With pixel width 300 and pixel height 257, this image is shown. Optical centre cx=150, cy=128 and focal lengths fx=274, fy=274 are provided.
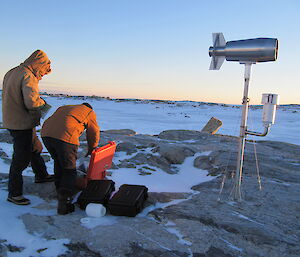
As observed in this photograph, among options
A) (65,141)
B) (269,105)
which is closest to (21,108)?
(65,141)

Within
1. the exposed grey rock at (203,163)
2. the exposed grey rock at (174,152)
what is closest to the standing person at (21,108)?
the exposed grey rock at (174,152)

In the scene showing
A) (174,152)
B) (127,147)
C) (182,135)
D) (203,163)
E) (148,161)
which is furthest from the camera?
(182,135)

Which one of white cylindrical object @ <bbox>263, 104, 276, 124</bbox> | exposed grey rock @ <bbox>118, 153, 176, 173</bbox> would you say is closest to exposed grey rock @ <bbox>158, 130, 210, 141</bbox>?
exposed grey rock @ <bbox>118, 153, 176, 173</bbox>

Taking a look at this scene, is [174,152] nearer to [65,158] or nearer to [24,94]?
[65,158]

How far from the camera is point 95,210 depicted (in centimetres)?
356

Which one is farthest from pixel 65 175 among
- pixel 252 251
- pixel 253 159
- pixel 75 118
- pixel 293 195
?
pixel 253 159

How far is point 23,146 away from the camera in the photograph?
156 inches

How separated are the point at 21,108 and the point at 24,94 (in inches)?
9.3

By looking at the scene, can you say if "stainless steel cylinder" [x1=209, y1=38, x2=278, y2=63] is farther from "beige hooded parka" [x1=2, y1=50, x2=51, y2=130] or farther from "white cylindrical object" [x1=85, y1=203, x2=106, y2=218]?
"white cylindrical object" [x1=85, y1=203, x2=106, y2=218]

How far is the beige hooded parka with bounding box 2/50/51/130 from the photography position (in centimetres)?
378

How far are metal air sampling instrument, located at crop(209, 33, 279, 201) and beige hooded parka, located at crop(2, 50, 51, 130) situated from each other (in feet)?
8.60

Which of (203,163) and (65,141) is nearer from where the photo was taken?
(65,141)

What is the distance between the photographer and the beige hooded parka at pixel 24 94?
3.78 metres

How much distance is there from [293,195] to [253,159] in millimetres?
2288
